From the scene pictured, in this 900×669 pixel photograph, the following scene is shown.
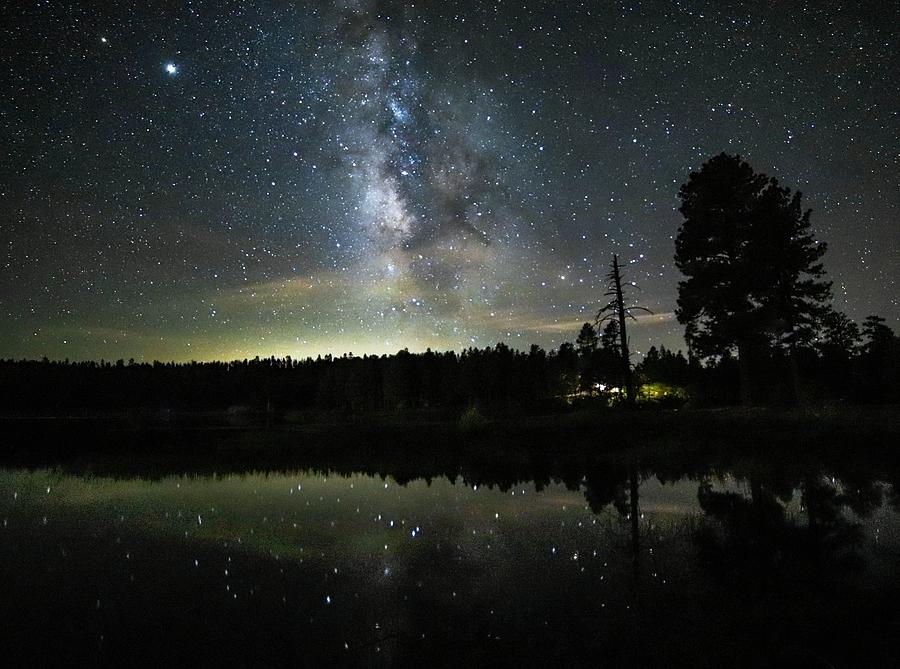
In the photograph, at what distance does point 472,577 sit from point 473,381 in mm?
93576

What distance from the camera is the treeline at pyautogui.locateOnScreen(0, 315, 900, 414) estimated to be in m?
37.6

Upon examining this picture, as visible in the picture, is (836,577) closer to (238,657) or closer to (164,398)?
(238,657)

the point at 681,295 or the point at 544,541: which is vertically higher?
the point at 681,295

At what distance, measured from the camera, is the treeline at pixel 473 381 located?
3762cm

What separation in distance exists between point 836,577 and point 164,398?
154780 mm

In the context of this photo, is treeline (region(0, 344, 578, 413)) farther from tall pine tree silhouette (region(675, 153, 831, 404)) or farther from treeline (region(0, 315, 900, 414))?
tall pine tree silhouette (region(675, 153, 831, 404))

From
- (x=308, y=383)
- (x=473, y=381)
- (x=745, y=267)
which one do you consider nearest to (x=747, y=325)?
(x=745, y=267)

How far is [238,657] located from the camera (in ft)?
23.7

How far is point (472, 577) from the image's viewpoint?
9.98 metres

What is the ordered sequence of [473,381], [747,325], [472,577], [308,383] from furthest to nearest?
[308,383] → [473,381] → [747,325] → [472,577]

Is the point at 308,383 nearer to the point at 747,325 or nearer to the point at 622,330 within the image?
the point at 622,330

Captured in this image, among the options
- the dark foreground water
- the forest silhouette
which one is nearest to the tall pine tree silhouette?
the forest silhouette

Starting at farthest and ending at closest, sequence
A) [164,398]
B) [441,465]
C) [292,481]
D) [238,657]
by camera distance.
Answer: [164,398] → [441,465] → [292,481] → [238,657]

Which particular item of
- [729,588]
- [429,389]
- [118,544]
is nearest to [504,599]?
[729,588]
